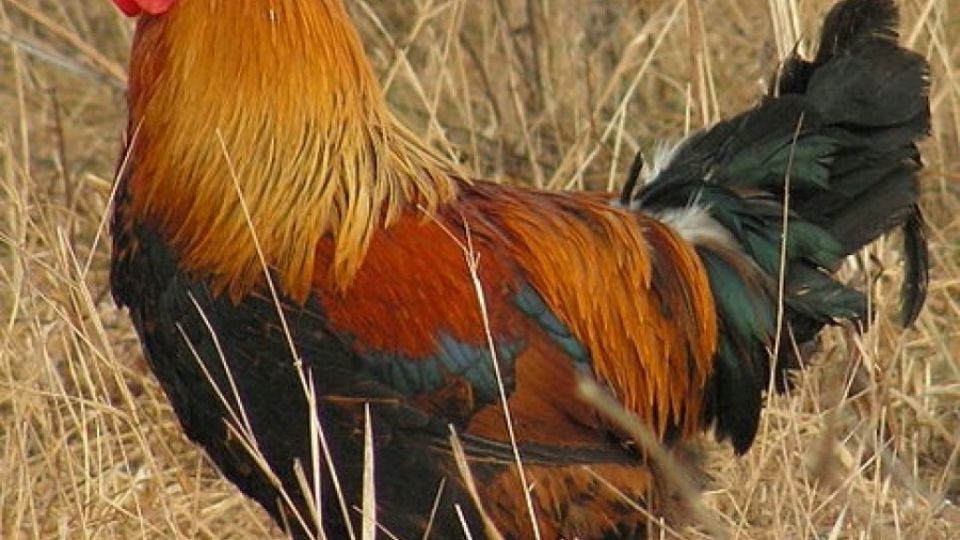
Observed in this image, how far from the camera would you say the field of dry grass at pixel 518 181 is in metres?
4.13

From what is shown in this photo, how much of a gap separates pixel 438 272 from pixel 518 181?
8.32 ft

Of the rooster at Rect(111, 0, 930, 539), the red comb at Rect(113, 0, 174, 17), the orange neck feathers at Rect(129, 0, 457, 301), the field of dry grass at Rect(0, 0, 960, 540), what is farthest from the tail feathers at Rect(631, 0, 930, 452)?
the red comb at Rect(113, 0, 174, 17)

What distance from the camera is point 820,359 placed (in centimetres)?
507

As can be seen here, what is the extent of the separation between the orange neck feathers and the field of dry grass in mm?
296

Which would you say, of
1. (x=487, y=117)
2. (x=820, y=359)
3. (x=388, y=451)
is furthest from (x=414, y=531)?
(x=487, y=117)

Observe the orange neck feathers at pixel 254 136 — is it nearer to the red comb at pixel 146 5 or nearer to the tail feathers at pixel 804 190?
the red comb at pixel 146 5

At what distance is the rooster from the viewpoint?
3.71 meters

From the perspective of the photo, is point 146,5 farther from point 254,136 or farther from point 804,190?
point 804,190

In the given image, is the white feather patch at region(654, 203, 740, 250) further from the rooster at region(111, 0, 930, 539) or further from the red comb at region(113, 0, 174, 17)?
the red comb at region(113, 0, 174, 17)

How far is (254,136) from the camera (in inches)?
150

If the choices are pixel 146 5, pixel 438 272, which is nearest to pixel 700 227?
pixel 438 272

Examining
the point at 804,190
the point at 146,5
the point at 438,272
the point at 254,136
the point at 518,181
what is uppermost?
the point at 146,5

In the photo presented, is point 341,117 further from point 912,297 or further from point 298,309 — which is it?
point 912,297

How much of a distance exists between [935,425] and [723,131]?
1359 millimetres
